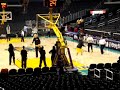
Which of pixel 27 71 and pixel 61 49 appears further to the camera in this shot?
pixel 61 49

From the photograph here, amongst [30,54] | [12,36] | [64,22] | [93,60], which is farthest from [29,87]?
[64,22]

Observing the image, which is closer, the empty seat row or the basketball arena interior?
the basketball arena interior

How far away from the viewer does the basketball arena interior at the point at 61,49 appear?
40.3ft

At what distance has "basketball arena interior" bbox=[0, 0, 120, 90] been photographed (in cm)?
1228

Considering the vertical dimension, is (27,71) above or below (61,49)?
below

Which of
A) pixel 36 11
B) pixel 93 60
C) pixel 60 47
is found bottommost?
pixel 93 60

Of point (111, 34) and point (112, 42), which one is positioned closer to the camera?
point (112, 42)

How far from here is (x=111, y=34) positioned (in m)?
29.3

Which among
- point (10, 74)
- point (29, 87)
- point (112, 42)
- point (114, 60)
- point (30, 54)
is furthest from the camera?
point (112, 42)

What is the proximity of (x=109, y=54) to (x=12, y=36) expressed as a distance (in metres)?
19.4

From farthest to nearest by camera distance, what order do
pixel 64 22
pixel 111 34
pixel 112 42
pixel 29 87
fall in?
pixel 64 22 < pixel 111 34 < pixel 112 42 < pixel 29 87

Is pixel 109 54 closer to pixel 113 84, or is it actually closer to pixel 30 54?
pixel 30 54

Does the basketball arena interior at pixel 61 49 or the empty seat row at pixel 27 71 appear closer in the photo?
the basketball arena interior at pixel 61 49

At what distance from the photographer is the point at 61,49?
704 inches
